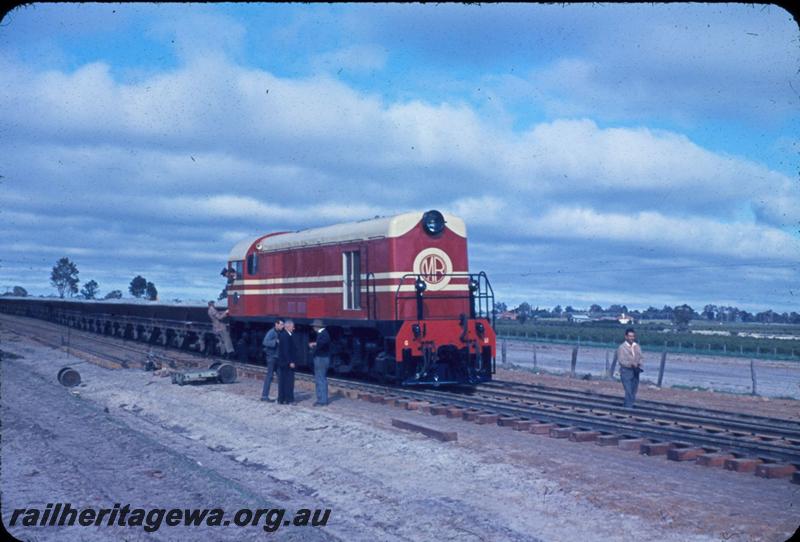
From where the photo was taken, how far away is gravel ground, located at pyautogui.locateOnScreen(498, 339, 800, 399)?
30781 millimetres

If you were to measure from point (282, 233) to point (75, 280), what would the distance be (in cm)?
8421

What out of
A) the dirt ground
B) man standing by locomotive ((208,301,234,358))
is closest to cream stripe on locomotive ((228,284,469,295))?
man standing by locomotive ((208,301,234,358))

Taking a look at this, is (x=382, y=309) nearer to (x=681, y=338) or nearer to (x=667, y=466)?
(x=667, y=466)

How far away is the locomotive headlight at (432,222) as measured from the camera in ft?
56.7

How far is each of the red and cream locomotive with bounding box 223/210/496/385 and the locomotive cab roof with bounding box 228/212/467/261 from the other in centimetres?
3

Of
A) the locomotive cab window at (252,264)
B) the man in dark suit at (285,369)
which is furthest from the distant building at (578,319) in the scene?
the man in dark suit at (285,369)

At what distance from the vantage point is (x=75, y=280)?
97812 millimetres

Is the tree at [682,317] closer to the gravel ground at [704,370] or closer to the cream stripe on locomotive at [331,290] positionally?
the gravel ground at [704,370]

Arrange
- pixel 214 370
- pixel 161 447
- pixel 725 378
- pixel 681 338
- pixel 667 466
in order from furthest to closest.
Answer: pixel 681 338 → pixel 725 378 → pixel 214 370 → pixel 161 447 → pixel 667 466

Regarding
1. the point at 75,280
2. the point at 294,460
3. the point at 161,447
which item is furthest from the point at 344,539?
the point at 75,280

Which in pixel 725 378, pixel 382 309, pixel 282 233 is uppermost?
pixel 282 233

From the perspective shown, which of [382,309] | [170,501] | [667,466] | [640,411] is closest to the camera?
[170,501]

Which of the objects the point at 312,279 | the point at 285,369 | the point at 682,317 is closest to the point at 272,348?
the point at 285,369

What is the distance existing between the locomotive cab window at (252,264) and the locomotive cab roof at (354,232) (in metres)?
0.30
